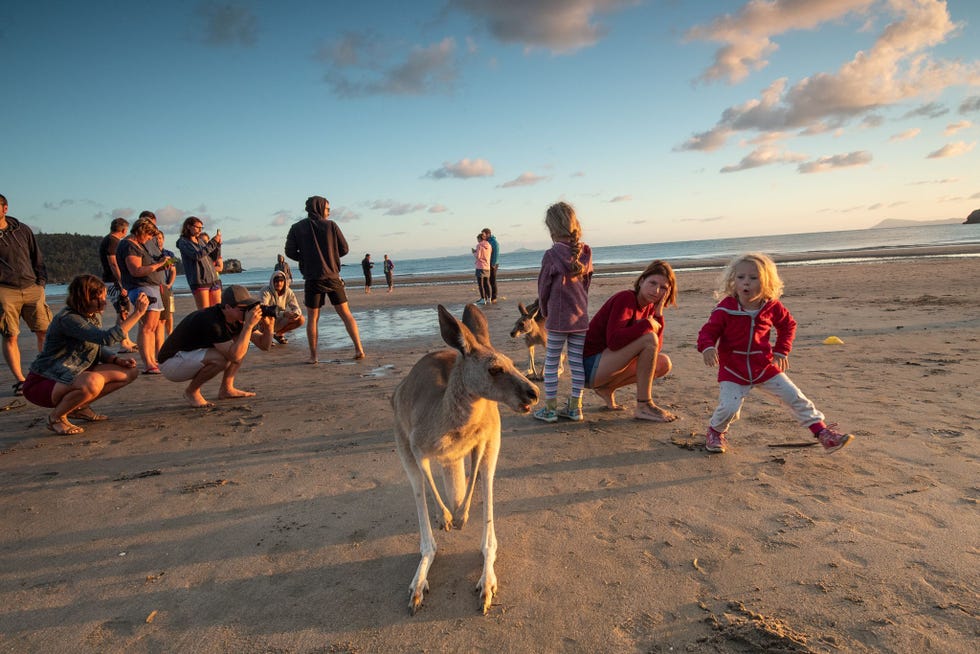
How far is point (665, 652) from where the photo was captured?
91.0 inches

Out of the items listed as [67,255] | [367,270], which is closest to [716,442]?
[367,270]

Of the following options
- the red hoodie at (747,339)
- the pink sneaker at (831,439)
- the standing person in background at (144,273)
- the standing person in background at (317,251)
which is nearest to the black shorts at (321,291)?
the standing person in background at (317,251)

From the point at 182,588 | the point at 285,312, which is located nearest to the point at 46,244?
the point at 285,312

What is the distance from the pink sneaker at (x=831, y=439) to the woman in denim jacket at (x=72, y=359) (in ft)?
22.3

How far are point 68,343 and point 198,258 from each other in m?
3.48

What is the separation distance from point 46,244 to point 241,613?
4195 inches

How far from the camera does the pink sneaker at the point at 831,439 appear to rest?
12.9 ft

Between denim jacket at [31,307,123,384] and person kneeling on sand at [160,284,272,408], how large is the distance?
0.82 metres

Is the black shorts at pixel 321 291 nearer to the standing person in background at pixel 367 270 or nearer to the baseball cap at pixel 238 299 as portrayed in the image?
the baseball cap at pixel 238 299

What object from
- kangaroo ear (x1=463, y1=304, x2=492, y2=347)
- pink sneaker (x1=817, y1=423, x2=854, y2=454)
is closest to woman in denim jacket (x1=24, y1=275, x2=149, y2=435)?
kangaroo ear (x1=463, y1=304, x2=492, y2=347)

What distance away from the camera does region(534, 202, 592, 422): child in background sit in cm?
528

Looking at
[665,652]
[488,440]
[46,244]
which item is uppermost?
[46,244]

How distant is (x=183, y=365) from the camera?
629 centimetres

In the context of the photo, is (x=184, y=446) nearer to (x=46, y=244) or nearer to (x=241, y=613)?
(x=241, y=613)
